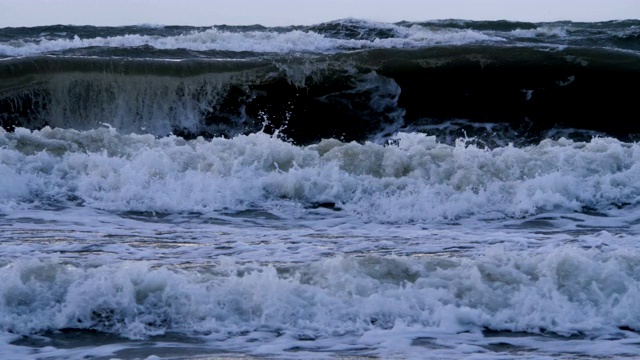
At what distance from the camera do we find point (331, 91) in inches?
554

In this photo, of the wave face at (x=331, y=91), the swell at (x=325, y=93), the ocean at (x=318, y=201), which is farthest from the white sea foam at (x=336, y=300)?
the swell at (x=325, y=93)

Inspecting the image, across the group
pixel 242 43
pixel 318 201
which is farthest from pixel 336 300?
pixel 242 43

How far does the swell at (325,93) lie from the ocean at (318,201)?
1.3 inches

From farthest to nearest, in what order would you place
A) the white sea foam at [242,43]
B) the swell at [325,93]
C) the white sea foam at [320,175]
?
the white sea foam at [242,43]
the swell at [325,93]
the white sea foam at [320,175]

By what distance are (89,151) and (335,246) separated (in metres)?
3.76

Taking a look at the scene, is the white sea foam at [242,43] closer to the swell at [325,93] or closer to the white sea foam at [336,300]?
the swell at [325,93]

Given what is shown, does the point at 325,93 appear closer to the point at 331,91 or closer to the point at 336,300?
the point at 331,91

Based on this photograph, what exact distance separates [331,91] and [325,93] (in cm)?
10

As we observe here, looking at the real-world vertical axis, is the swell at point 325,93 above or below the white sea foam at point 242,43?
below

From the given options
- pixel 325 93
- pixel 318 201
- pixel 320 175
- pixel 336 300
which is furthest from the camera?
pixel 325 93

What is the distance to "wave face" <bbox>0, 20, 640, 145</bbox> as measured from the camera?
13.2m

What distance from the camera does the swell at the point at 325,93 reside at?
13.2 meters

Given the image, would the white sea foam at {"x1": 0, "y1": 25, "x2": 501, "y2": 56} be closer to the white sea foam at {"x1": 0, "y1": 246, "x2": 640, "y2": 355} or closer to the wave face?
the wave face

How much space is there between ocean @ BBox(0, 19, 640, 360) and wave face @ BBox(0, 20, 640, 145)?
35 millimetres
